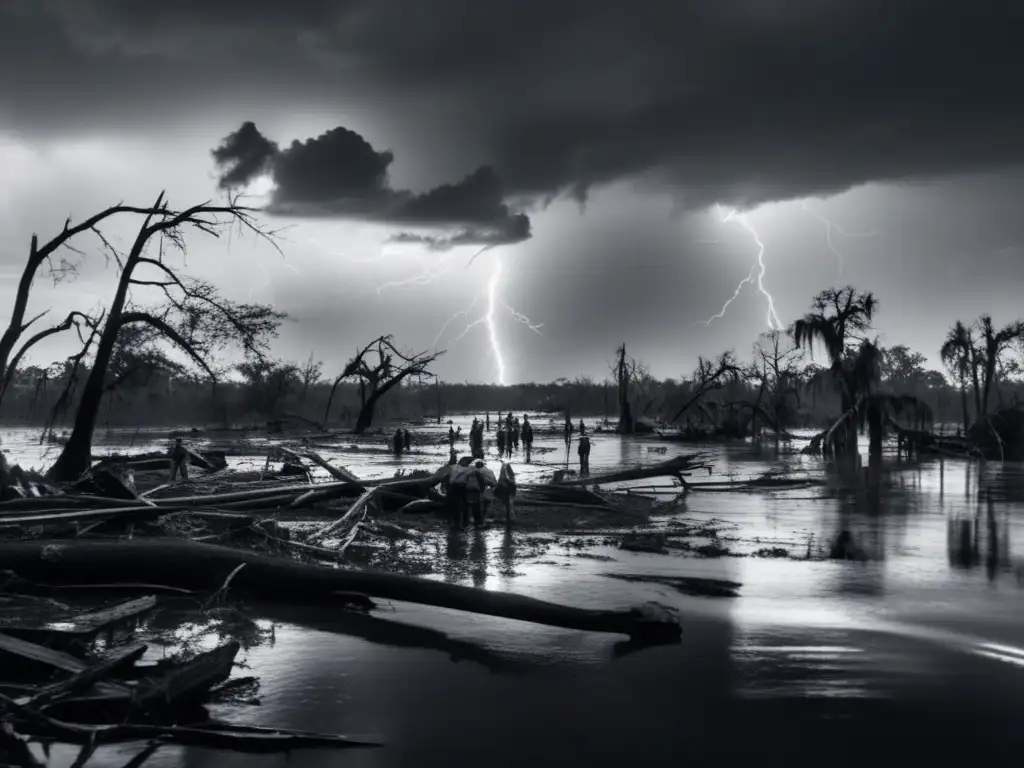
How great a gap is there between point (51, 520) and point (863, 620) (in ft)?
33.2

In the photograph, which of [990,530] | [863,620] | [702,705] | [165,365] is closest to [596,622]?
[702,705]

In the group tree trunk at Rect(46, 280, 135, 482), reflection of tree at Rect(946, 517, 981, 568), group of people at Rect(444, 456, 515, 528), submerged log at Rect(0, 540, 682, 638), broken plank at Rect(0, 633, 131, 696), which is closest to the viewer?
broken plank at Rect(0, 633, 131, 696)

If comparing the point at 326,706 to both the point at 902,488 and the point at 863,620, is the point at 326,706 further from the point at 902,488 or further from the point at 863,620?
the point at 902,488

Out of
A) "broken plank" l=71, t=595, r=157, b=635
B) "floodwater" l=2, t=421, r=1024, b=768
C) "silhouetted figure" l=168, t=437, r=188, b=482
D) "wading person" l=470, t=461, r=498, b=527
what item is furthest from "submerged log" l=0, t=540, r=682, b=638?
"silhouetted figure" l=168, t=437, r=188, b=482

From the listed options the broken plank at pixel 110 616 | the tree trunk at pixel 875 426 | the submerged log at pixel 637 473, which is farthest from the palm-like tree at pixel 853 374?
the broken plank at pixel 110 616

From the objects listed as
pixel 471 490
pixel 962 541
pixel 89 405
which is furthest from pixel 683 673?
pixel 89 405

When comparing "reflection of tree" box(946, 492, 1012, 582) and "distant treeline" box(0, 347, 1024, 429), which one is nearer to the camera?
"reflection of tree" box(946, 492, 1012, 582)

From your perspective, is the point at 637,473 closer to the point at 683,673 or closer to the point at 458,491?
the point at 458,491

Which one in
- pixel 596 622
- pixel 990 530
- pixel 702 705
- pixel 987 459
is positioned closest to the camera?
pixel 702 705

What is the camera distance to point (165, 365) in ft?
85.6

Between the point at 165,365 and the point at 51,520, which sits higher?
the point at 165,365

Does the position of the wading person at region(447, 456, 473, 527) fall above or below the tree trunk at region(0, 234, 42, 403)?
below

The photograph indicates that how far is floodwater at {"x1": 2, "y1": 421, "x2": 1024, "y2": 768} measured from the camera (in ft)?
20.4

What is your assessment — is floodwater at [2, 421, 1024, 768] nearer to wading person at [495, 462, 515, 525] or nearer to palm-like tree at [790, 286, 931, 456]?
wading person at [495, 462, 515, 525]
